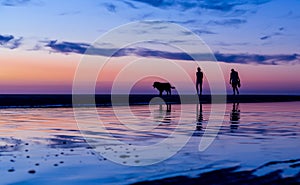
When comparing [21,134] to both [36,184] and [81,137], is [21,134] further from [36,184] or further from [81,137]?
[36,184]

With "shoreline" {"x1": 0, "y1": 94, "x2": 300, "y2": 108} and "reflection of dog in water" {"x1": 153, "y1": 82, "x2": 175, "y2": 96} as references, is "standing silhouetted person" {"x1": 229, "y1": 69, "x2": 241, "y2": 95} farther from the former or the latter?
"reflection of dog in water" {"x1": 153, "y1": 82, "x2": 175, "y2": 96}

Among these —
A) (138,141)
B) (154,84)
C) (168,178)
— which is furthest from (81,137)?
(154,84)

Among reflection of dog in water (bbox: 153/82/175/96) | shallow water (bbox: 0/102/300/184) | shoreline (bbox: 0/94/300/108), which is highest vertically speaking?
reflection of dog in water (bbox: 153/82/175/96)

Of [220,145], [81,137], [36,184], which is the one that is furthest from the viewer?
[81,137]

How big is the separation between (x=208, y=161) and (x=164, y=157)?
100cm

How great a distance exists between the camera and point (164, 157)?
9.65 meters

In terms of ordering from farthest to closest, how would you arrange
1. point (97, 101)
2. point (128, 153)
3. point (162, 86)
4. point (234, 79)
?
point (162, 86), point (97, 101), point (234, 79), point (128, 153)

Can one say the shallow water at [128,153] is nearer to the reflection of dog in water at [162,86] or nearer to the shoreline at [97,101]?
the shoreline at [97,101]

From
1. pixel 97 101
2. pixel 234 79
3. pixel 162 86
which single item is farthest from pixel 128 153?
pixel 162 86

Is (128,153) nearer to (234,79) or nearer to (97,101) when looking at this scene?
(234,79)

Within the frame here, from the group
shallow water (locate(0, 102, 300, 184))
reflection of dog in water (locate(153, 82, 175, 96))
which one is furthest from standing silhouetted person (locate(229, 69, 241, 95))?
shallow water (locate(0, 102, 300, 184))

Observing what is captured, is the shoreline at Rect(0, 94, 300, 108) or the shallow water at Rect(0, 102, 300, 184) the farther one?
the shoreline at Rect(0, 94, 300, 108)

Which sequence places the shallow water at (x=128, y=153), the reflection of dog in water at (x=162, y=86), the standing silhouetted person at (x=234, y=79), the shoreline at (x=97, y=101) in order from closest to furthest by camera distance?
the shallow water at (x=128, y=153), the shoreline at (x=97, y=101), the standing silhouetted person at (x=234, y=79), the reflection of dog in water at (x=162, y=86)

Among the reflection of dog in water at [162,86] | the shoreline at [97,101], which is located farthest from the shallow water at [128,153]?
the reflection of dog in water at [162,86]
